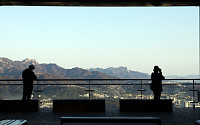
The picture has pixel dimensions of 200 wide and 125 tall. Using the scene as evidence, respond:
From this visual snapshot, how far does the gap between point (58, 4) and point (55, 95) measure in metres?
80.1

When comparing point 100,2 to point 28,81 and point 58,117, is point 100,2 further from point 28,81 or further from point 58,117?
point 28,81

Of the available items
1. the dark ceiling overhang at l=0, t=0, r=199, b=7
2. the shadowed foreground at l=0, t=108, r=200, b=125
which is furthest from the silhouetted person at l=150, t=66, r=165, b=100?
the dark ceiling overhang at l=0, t=0, r=199, b=7

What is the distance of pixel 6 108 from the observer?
11.9m

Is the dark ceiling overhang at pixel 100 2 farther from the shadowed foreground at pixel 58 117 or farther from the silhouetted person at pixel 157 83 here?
the silhouetted person at pixel 157 83

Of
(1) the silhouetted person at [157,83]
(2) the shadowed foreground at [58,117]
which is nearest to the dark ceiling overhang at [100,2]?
(2) the shadowed foreground at [58,117]

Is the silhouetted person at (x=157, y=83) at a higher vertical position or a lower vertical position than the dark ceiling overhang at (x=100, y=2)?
lower

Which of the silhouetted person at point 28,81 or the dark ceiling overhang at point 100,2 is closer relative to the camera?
the dark ceiling overhang at point 100,2

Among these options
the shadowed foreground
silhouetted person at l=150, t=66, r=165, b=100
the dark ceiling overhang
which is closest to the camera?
the dark ceiling overhang

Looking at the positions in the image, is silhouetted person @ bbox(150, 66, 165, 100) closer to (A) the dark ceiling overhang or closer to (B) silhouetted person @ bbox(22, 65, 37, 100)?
(A) the dark ceiling overhang

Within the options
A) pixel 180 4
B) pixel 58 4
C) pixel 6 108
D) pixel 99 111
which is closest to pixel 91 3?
pixel 58 4

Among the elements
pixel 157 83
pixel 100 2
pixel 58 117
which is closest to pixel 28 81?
pixel 58 117

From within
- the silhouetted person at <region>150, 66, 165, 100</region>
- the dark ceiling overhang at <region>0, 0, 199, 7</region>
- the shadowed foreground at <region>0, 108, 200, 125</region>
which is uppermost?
the dark ceiling overhang at <region>0, 0, 199, 7</region>

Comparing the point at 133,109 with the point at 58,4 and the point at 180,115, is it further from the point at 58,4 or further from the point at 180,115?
the point at 58,4

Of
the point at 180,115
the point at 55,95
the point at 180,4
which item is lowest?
the point at 55,95
